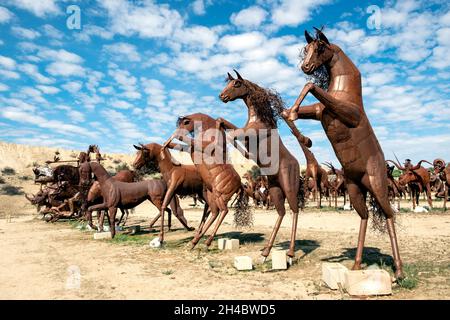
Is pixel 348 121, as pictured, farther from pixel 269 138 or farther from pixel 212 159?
pixel 212 159

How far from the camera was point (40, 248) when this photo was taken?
8789 mm

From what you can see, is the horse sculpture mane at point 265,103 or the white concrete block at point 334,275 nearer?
the white concrete block at point 334,275

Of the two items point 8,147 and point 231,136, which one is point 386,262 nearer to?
point 231,136

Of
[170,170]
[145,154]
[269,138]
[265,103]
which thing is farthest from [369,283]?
[145,154]

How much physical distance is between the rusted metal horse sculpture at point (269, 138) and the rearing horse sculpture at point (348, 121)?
1.50 meters

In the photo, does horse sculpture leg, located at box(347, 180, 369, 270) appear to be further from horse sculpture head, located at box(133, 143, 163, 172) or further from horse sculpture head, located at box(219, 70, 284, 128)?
horse sculpture head, located at box(133, 143, 163, 172)

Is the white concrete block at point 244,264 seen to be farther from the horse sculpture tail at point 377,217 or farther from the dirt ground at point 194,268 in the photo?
the horse sculpture tail at point 377,217

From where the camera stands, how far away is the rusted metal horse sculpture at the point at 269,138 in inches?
240

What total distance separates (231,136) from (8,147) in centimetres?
7190

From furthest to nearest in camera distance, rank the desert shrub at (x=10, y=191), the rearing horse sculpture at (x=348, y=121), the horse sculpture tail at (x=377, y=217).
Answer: the desert shrub at (x=10, y=191), the horse sculpture tail at (x=377, y=217), the rearing horse sculpture at (x=348, y=121)

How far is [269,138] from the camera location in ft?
20.3

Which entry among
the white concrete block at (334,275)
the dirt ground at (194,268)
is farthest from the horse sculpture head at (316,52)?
the dirt ground at (194,268)

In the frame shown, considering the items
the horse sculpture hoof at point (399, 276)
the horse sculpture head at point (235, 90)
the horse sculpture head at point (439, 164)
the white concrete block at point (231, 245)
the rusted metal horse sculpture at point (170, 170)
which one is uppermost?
the horse sculpture head at point (235, 90)

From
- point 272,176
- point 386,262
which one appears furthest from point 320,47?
point 386,262
